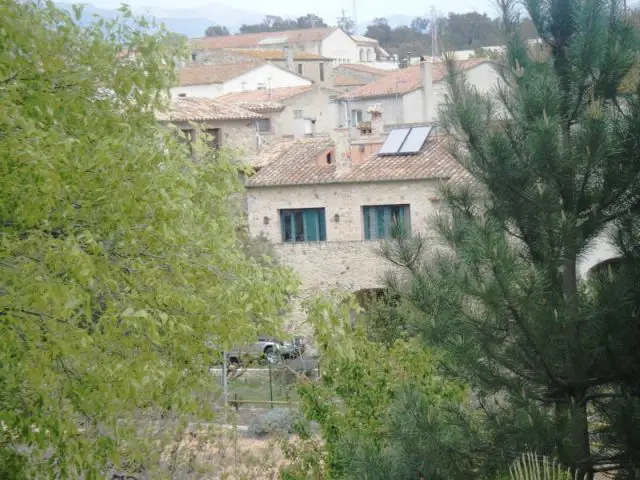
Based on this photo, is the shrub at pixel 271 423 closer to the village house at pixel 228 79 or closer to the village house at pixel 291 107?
the village house at pixel 291 107

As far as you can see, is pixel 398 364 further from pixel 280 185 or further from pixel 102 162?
pixel 280 185

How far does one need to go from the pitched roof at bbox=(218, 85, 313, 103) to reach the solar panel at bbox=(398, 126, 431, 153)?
16946 millimetres

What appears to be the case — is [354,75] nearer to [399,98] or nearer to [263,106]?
[399,98]

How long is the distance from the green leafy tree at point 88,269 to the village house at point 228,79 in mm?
48795

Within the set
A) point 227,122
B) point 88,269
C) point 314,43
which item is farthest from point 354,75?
Answer: point 88,269

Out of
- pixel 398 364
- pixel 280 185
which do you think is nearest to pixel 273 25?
pixel 280 185

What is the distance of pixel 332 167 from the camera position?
114 feet

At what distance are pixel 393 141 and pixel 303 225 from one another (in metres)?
3.82

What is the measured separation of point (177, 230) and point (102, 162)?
1301 mm

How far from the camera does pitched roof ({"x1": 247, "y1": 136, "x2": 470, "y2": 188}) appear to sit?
32.6 meters

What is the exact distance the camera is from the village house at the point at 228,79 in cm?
5912

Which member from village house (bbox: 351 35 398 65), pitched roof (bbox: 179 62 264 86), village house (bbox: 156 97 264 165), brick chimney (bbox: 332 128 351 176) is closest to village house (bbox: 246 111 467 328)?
brick chimney (bbox: 332 128 351 176)

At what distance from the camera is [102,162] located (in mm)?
7945

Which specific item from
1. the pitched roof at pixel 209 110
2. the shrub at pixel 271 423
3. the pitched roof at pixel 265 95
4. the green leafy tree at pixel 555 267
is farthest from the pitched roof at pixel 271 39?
the green leafy tree at pixel 555 267
